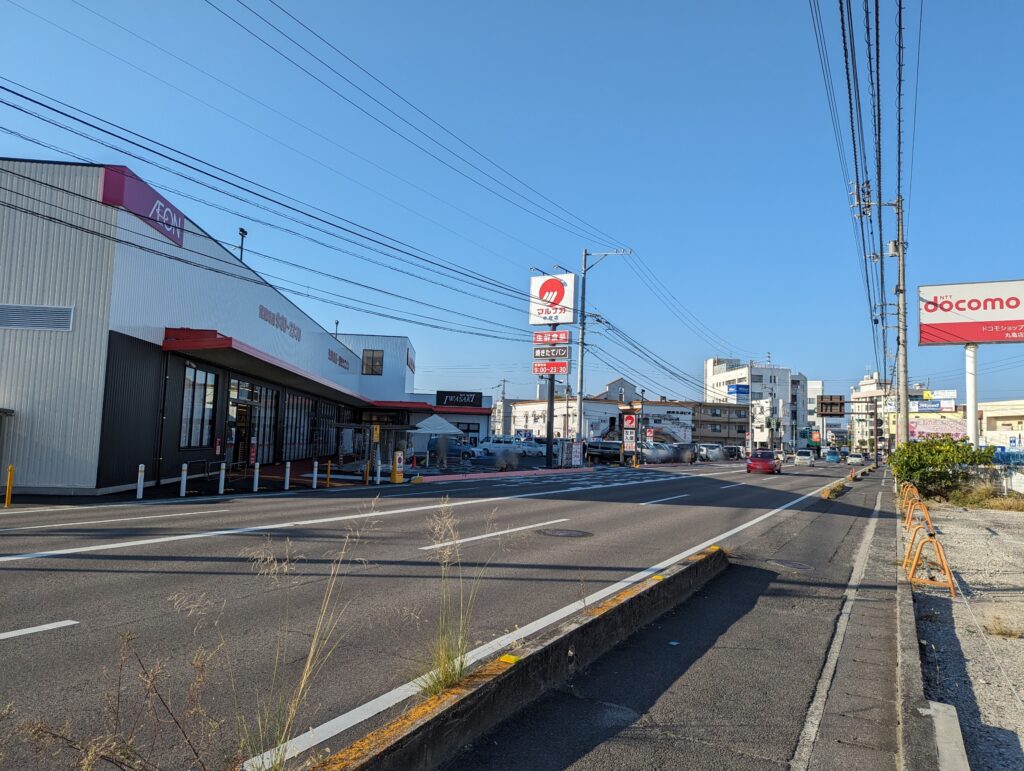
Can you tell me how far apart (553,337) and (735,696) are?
3962 cm

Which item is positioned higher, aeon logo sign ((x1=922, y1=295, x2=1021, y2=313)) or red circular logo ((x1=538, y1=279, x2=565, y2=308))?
red circular logo ((x1=538, y1=279, x2=565, y2=308))

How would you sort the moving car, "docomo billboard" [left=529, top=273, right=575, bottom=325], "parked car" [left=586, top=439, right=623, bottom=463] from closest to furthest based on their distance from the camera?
"docomo billboard" [left=529, top=273, right=575, bottom=325] < "parked car" [left=586, top=439, right=623, bottom=463] < the moving car

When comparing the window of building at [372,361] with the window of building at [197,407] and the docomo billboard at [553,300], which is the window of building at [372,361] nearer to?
the docomo billboard at [553,300]

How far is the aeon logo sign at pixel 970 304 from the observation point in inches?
1174

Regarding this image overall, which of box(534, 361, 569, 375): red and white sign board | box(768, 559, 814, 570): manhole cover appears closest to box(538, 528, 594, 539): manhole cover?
box(768, 559, 814, 570): manhole cover

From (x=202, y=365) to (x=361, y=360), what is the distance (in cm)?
3373

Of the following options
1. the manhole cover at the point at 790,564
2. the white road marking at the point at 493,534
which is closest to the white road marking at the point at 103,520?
the white road marking at the point at 493,534

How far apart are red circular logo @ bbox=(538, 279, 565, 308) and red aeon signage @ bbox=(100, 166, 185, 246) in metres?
28.6

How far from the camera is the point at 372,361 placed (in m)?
58.2

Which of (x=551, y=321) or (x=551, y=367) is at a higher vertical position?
(x=551, y=321)

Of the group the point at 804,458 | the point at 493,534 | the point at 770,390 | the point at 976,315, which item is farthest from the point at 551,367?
the point at 770,390

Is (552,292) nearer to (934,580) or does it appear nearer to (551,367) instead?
(551,367)

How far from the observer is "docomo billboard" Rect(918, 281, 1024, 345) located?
29.6m

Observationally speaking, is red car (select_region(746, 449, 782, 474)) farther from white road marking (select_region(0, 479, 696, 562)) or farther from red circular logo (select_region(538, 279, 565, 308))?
white road marking (select_region(0, 479, 696, 562))
